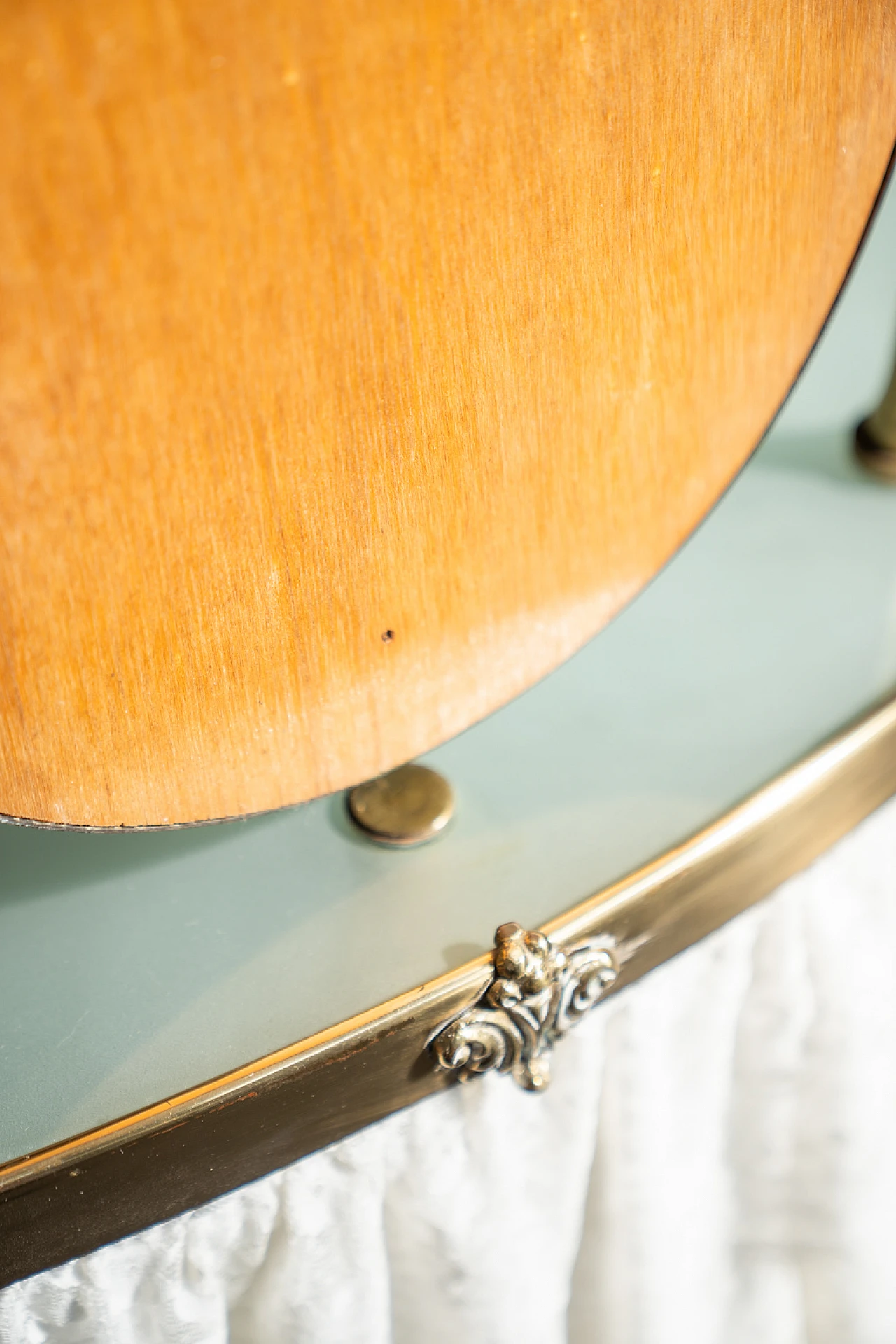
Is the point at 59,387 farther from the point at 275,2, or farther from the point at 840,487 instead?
the point at 840,487

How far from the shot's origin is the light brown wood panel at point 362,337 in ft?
0.83

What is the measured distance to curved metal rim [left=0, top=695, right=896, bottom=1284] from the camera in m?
0.35

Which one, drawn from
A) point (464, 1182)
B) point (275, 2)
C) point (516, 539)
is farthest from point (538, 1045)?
point (275, 2)

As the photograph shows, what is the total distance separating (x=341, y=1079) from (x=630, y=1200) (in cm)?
15

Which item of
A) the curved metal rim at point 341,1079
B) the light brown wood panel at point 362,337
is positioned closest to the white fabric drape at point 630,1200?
the curved metal rim at point 341,1079

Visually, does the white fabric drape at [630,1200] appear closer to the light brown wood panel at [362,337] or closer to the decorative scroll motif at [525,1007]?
the decorative scroll motif at [525,1007]

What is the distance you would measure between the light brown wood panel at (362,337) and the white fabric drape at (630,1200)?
0.48 ft

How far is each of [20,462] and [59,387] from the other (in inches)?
0.8

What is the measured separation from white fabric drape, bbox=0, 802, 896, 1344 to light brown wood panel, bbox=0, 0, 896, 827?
15cm

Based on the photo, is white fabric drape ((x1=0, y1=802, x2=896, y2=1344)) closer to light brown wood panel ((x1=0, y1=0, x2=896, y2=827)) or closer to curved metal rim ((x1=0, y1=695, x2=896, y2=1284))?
curved metal rim ((x1=0, y1=695, x2=896, y2=1284))

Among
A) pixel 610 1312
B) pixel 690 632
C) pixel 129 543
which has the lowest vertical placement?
pixel 610 1312

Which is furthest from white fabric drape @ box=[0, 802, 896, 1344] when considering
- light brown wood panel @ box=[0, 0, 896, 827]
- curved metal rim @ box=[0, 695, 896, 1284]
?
light brown wood panel @ box=[0, 0, 896, 827]

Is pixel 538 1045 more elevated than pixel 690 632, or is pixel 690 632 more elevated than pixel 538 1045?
pixel 690 632

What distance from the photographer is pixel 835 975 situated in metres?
0.48
